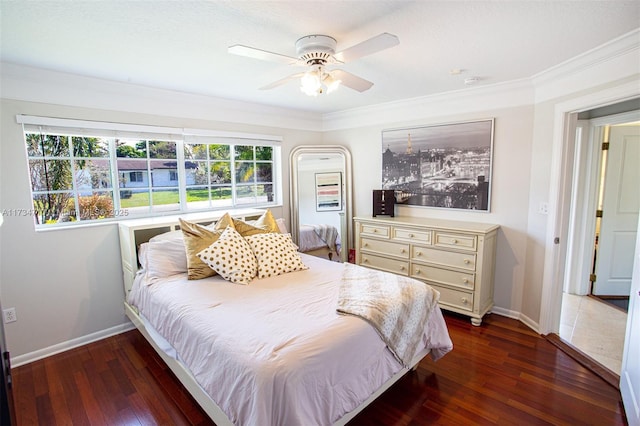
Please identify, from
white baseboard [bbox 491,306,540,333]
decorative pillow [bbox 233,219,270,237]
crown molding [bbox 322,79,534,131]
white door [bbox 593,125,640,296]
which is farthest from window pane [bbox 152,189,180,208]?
white door [bbox 593,125,640,296]

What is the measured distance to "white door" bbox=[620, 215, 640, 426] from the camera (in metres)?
1.74

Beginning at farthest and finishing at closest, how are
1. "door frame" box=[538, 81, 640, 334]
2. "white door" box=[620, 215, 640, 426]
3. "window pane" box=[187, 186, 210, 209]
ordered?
"window pane" box=[187, 186, 210, 209]
"door frame" box=[538, 81, 640, 334]
"white door" box=[620, 215, 640, 426]

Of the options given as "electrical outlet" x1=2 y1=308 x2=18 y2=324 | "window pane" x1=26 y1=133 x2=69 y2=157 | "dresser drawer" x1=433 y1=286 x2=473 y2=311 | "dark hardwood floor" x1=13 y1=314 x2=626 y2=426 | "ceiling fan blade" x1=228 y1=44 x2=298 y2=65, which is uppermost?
"ceiling fan blade" x1=228 y1=44 x2=298 y2=65

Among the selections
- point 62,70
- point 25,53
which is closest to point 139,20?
point 25,53

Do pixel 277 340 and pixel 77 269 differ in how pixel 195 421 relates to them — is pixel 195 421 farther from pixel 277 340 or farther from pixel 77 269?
pixel 77 269

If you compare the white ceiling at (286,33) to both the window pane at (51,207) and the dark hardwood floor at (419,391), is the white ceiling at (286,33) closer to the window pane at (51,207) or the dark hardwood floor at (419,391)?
the window pane at (51,207)

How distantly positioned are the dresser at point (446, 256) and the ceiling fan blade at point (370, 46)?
1996mm

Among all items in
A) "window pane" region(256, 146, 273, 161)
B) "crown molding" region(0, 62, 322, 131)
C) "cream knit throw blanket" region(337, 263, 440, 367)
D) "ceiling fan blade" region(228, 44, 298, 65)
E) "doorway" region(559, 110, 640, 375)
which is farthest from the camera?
"window pane" region(256, 146, 273, 161)

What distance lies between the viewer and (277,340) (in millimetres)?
1561

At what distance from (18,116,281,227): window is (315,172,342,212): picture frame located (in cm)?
70

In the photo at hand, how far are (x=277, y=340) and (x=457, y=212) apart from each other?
2.67 m

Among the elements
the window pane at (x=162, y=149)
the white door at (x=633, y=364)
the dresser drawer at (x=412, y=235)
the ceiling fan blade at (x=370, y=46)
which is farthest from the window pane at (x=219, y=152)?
the white door at (x=633, y=364)

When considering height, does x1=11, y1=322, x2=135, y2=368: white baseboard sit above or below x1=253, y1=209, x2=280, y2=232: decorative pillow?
below

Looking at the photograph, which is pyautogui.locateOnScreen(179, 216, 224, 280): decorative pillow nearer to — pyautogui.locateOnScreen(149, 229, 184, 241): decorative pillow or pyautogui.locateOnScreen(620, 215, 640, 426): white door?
pyautogui.locateOnScreen(149, 229, 184, 241): decorative pillow
